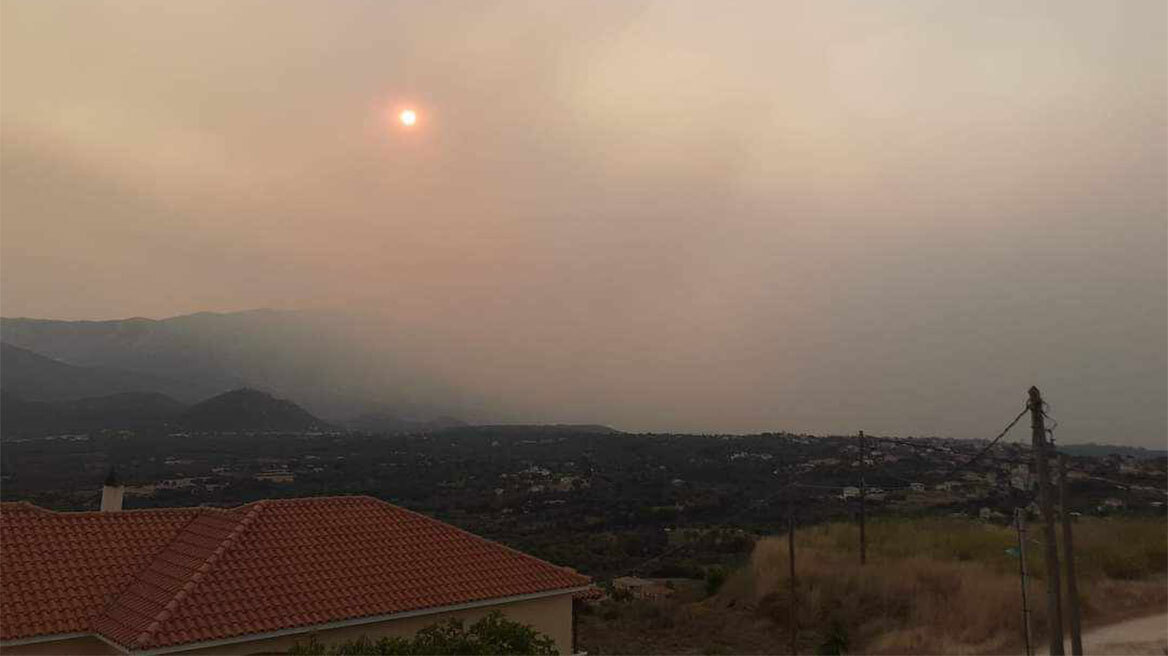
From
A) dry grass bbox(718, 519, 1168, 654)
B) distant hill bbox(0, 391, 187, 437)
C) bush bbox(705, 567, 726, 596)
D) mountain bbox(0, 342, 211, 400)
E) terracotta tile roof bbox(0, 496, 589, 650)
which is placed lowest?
bush bbox(705, 567, 726, 596)

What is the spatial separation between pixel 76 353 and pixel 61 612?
523ft

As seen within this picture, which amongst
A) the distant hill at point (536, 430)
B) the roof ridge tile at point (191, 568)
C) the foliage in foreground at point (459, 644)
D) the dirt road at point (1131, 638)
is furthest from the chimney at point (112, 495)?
the distant hill at point (536, 430)

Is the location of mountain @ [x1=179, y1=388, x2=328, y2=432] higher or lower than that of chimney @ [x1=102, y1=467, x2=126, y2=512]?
higher

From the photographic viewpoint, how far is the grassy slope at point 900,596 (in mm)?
19984

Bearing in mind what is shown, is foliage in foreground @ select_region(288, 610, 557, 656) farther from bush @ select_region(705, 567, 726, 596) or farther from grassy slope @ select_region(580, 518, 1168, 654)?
bush @ select_region(705, 567, 726, 596)

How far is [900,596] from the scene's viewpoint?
2286 cm

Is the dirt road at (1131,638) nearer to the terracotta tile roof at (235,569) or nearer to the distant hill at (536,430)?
the terracotta tile roof at (235,569)

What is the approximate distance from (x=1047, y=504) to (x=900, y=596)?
42.8ft

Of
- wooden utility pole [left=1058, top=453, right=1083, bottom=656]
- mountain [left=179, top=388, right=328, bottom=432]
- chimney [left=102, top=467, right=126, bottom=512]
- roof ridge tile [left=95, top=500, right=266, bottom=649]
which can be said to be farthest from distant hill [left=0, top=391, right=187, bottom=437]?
wooden utility pole [left=1058, top=453, right=1083, bottom=656]

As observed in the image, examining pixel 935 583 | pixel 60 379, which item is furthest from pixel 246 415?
pixel 935 583

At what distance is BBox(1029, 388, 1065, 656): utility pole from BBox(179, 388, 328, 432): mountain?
307 feet

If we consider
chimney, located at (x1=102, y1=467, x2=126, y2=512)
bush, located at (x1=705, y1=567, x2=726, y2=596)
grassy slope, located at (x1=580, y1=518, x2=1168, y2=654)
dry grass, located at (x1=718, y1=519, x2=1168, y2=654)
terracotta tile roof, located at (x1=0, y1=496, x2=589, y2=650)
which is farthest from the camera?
bush, located at (x1=705, y1=567, x2=726, y2=596)

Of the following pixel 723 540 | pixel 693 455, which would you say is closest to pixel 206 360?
pixel 693 455

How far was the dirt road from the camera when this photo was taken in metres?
16.0
